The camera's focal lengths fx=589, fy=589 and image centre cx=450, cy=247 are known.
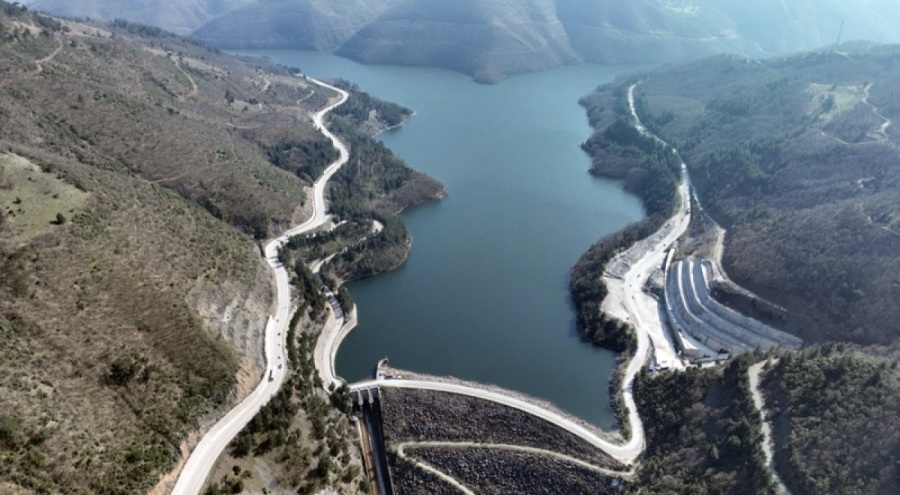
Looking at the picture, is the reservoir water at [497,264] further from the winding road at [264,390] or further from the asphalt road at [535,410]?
the winding road at [264,390]

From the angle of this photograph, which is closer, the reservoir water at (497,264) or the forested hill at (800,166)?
the reservoir water at (497,264)

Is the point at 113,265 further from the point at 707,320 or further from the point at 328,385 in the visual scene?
the point at 707,320

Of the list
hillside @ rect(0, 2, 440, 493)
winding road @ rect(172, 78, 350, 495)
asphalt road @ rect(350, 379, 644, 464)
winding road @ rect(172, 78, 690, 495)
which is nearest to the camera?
hillside @ rect(0, 2, 440, 493)

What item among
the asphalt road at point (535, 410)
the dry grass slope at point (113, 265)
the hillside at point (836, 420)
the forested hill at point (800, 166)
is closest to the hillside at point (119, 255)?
the dry grass slope at point (113, 265)

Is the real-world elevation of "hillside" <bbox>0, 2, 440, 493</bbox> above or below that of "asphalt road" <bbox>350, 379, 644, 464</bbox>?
above

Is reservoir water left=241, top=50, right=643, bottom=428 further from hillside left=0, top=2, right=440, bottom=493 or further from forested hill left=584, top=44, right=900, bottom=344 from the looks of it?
forested hill left=584, top=44, right=900, bottom=344

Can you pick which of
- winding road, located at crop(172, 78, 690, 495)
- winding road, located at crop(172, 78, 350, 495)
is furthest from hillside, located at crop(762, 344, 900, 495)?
winding road, located at crop(172, 78, 350, 495)
